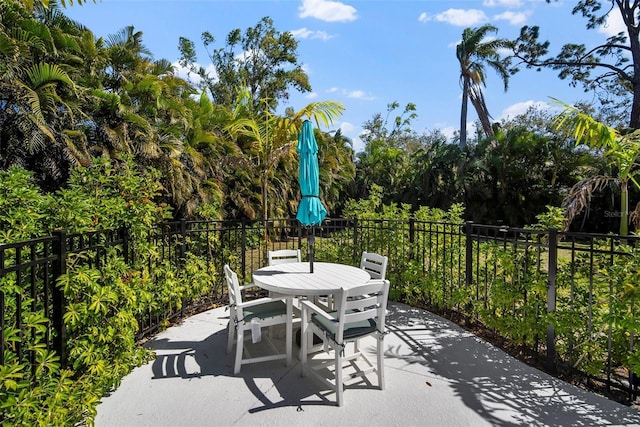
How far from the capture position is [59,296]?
101 inches

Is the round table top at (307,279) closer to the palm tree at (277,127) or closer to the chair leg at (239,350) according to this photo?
the chair leg at (239,350)

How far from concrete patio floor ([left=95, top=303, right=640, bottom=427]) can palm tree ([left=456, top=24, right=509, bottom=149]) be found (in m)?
17.3

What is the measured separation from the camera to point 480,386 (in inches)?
121

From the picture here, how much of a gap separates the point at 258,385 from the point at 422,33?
8.51m

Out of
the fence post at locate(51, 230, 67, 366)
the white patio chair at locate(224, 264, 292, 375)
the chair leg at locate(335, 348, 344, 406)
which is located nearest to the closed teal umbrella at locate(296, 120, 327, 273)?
the white patio chair at locate(224, 264, 292, 375)

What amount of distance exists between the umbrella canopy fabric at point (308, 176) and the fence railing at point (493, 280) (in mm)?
1710

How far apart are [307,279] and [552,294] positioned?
2.28 metres

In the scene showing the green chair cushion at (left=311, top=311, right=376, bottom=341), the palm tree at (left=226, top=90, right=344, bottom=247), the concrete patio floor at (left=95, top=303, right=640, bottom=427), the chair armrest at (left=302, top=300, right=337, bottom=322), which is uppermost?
the palm tree at (left=226, top=90, right=344, bottom=247)

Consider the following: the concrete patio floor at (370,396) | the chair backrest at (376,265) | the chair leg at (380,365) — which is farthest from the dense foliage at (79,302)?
the chair backrest at (376,265)

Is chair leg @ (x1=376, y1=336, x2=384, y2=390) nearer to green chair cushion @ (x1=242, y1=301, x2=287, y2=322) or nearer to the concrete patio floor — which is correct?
the concrete patio floor

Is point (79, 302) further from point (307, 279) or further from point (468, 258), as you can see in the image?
point (468, 258)

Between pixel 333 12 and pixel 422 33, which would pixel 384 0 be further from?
pixel 422 33

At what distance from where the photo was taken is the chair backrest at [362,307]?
2812 millimetres

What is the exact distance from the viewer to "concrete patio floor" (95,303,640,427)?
2607 mm
